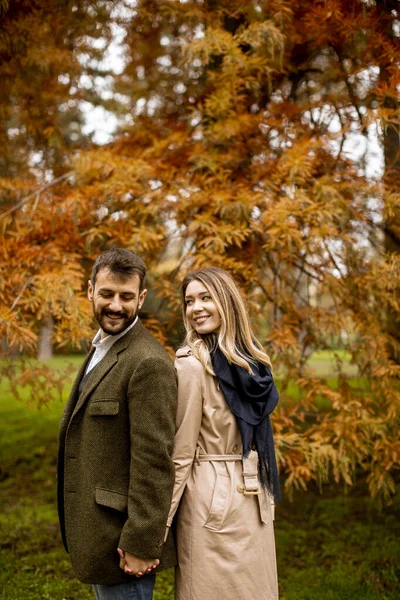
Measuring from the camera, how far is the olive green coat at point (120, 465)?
1734mm

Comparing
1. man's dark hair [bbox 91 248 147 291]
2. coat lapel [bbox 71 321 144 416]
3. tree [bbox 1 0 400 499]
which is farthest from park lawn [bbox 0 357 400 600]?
man's dark hair [bbox 91 248 147 291]

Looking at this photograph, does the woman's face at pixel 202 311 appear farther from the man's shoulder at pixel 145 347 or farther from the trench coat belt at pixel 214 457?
the trench coat belt at pixel 214 457

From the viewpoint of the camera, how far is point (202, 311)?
216 cm

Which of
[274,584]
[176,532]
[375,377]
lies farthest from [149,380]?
[375,377]

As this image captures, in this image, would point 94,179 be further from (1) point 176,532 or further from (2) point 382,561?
(2) point 382,561

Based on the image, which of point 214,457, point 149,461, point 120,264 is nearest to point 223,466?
point 214,457

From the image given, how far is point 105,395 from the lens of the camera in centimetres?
184

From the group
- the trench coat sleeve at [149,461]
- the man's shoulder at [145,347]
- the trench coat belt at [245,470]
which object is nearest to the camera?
the trench coat sleeve at [149,461]

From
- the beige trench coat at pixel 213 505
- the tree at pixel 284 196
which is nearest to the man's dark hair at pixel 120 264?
the beige trench coat at pixel 213 505

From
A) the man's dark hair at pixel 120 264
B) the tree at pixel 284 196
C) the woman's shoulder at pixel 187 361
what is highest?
the tree at pixel 284 196

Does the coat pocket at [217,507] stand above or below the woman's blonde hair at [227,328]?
below

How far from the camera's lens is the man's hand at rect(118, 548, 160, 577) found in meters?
1.73

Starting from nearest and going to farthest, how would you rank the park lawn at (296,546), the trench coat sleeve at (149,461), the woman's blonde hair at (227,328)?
the trench coat sleeve at (149,461) < the woman's blonde hair at (227,328) < the park lawn at (296,546)

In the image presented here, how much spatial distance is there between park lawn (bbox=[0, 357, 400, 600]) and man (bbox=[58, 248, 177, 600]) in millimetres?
1640
